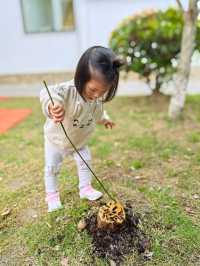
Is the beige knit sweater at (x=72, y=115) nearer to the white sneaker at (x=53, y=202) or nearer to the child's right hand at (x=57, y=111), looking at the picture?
the child's right hand at (x=57, y=111)

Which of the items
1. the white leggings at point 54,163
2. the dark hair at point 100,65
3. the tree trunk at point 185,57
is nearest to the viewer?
the dark hair at point 100,65

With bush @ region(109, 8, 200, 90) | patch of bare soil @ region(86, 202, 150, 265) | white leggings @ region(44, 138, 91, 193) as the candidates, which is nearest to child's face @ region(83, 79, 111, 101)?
white leggings @ region(44, 138, 91, 193)

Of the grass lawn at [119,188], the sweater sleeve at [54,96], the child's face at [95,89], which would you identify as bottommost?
the grass lawn at [119,188]

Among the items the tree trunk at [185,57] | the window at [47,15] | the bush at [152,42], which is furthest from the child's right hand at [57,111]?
the window at [47,15]

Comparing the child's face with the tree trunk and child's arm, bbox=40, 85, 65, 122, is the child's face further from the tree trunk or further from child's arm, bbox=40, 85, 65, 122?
the tree trunk

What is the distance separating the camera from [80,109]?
2.03 meters

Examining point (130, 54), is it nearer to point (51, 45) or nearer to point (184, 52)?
point (184, 52)

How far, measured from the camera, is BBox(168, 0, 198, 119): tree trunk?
141 inches

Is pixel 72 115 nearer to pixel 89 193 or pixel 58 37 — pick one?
pixel 89 193

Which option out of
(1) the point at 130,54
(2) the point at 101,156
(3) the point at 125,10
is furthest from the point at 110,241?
(3) the point at 125,10

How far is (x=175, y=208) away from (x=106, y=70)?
1.16m

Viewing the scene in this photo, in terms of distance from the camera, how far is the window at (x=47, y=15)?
6875mm

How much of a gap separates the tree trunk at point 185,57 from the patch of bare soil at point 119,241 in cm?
208

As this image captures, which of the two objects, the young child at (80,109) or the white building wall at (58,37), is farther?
the white building wall at (58,37)
